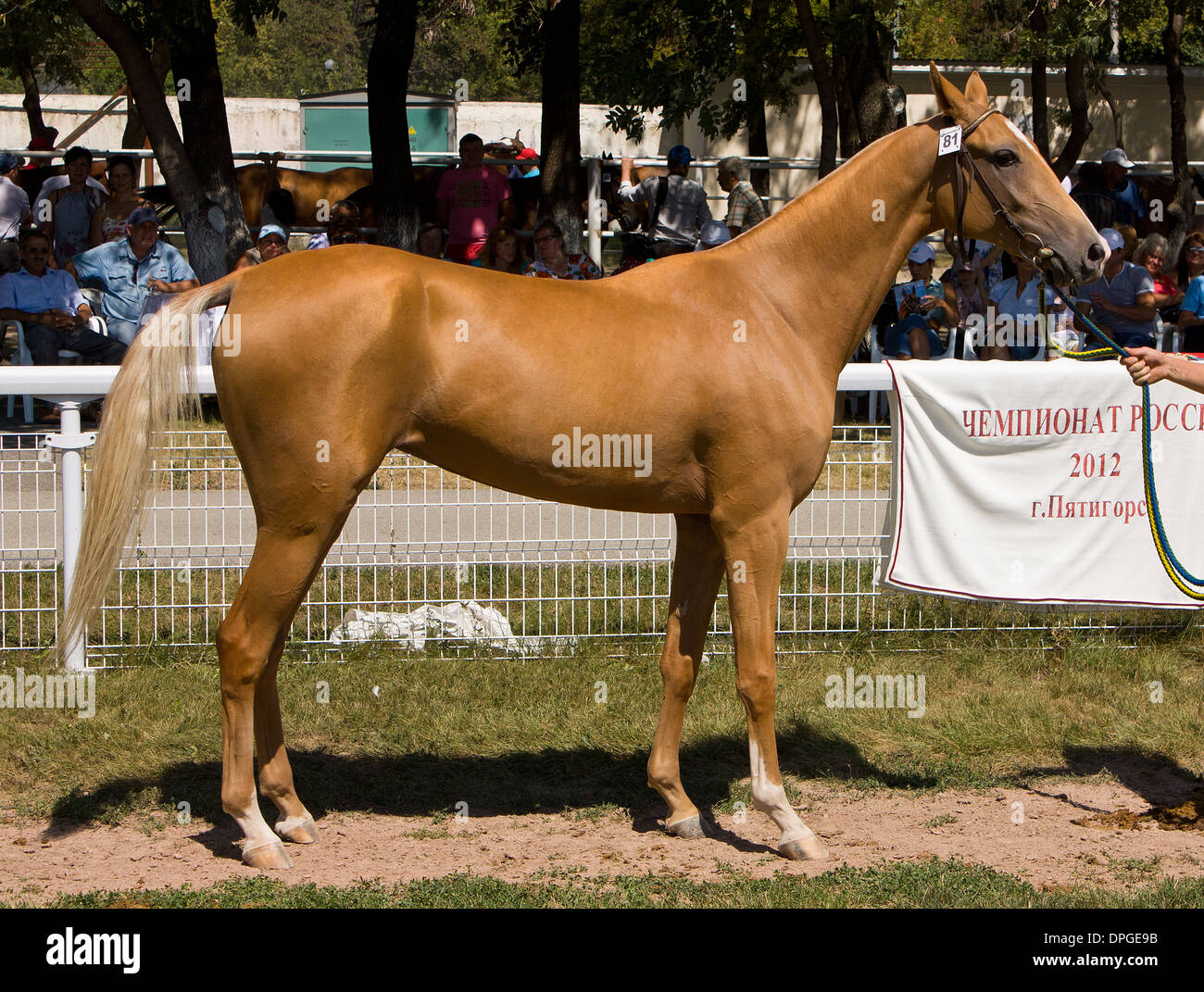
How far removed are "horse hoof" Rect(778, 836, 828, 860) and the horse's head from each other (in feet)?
7.00

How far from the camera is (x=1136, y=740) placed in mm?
5605

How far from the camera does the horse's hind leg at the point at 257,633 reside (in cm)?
412

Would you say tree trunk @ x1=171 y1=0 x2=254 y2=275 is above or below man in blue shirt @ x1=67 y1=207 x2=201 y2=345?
above

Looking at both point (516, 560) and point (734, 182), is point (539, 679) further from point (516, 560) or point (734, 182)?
point (734, 182)

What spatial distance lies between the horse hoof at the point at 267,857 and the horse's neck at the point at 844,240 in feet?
8.15

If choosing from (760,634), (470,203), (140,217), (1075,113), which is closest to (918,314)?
(470,203)

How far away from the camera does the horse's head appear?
4383mm

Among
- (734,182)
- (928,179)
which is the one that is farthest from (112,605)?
(734,182)

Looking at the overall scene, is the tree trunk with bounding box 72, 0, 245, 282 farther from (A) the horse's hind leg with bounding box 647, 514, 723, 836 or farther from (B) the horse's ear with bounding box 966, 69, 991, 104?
(B) the horse's ear with bounding box 966, 69, 991, 104

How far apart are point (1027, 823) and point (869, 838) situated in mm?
634

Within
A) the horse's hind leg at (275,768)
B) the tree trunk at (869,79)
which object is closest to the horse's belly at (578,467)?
the horse's hind leg at (275,768)

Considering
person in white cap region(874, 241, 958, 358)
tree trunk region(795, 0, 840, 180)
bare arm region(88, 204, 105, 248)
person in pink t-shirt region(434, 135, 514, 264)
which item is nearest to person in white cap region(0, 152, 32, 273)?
bare arm region(88, 204, 105, 248)

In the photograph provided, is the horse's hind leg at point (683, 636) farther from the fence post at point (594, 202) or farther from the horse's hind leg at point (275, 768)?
the fence post at point (594, 202)

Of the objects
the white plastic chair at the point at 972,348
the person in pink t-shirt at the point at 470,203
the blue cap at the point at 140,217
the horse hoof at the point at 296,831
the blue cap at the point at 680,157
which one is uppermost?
the blue cap at the point at 680,157
